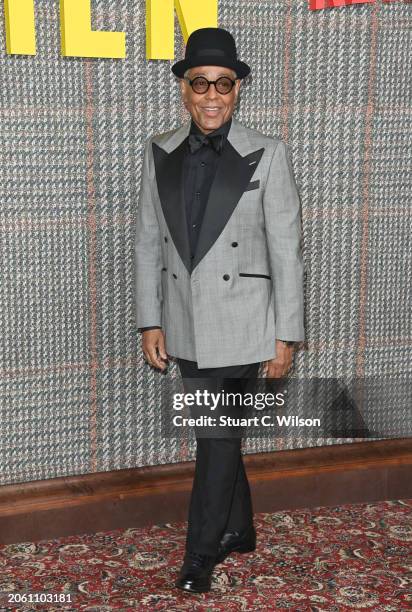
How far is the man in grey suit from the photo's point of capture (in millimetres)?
2596

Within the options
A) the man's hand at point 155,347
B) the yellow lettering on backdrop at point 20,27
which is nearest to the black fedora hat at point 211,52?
the yellow lettering on backdrop at point 20,27

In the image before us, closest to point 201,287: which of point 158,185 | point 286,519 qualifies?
point 158,185

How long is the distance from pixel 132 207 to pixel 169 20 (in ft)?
1.92

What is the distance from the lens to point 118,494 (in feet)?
10.3

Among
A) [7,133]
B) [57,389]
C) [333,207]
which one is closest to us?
[7,133]

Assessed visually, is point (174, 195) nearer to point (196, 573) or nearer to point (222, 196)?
point (222, 196)

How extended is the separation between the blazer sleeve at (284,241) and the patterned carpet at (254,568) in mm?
729

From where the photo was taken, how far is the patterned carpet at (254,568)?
2.66m

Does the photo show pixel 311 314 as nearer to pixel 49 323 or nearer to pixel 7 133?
pixel 49 323

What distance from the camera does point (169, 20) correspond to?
2939 millimetres

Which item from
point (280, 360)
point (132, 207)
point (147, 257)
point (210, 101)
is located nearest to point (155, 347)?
point (147, 257)

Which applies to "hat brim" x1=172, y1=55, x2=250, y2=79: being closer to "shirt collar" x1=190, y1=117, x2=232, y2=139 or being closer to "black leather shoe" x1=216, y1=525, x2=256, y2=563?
"shirt collar" x1=190, y1=117, x2=232, y2=139

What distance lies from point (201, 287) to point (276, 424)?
92cm

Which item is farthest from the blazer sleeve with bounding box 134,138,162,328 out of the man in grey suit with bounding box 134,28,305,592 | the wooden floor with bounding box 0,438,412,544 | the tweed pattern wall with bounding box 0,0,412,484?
the wooden floor with bounding box 0,438,412,544
